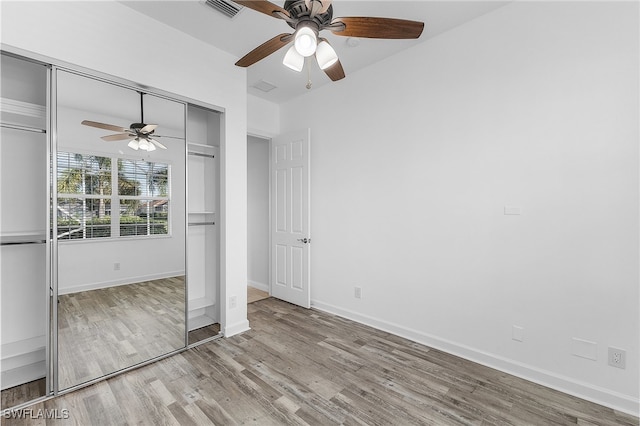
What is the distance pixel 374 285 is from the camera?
3.35 metres

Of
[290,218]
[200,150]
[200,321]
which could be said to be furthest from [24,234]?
[290,218]

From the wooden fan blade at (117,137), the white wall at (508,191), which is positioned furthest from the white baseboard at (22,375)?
the white wall at (508,191)

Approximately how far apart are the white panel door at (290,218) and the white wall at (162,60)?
3.08ft

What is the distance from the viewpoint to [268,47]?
1821mm

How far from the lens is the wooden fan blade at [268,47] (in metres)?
1.72

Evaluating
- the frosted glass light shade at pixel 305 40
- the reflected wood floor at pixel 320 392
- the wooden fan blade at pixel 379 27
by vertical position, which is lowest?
the reflected wood floor at pixel 320 392

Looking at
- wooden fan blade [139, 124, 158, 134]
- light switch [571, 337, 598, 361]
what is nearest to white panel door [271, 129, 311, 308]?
wooden fan blade [139, 124, 158, 134]

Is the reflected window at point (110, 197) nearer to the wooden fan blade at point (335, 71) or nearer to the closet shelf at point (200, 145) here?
the closet shelf at point (200, 145)

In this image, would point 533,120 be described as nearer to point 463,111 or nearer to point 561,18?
point 463,111

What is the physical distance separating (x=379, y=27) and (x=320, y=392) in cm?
248

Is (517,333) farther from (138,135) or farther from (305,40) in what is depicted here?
(138,135)

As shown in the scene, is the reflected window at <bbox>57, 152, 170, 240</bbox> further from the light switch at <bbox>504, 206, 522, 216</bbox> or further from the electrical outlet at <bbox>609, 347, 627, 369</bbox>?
the electrical outlet at <bbox>609, 347, 627, 369</bbox>

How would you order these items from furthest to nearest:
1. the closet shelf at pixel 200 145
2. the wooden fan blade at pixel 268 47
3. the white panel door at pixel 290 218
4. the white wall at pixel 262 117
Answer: the white wall at pixel 262 117 < the white panel door at pixel 290 218 < the closet shelf at pixel 200 145 < the wooden fan blade at pixel 268 47

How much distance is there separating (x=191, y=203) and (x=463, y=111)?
9.20ft
